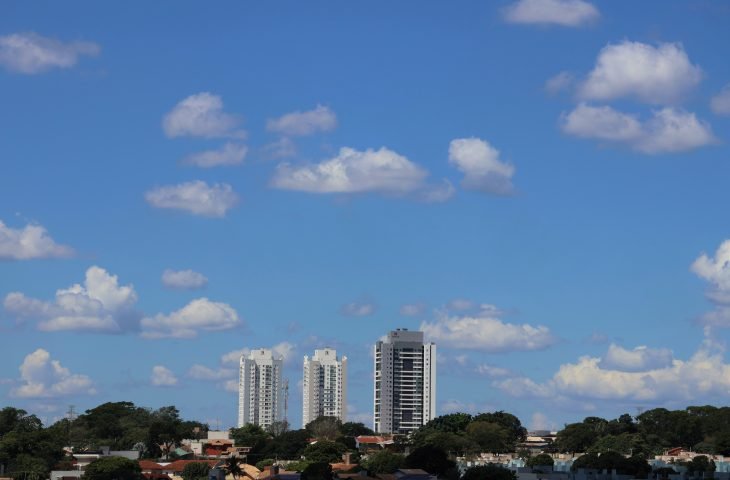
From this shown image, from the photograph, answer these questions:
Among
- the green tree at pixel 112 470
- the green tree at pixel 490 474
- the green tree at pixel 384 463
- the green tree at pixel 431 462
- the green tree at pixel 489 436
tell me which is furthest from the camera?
the green tree at pixel 489 436

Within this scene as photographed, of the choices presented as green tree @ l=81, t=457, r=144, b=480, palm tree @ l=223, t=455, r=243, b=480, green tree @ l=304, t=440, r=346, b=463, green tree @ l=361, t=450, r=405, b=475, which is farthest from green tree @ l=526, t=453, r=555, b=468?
green tree @ l=81, t=457, r=144, b=480

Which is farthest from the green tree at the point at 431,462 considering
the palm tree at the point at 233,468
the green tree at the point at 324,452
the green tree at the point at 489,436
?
the green tree at the point at 489,436

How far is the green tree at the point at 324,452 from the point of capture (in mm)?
115500

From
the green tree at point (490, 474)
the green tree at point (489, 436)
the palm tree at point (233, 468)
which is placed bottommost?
the green tree at point (490, 474)

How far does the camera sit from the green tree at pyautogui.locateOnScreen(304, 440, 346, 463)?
115500 mm

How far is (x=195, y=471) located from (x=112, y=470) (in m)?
11.4

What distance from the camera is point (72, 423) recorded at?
6137 inches

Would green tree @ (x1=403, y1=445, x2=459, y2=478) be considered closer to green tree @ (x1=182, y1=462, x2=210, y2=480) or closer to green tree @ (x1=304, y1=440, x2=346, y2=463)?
green tree @ (x1=304, y1=440, x2=346, y2=463)

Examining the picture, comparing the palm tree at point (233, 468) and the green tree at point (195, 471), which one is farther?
the green tree at point (195, 471)

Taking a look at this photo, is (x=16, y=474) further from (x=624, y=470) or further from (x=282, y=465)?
(x=624, y=470)

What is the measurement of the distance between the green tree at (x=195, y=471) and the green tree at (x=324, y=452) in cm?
1336

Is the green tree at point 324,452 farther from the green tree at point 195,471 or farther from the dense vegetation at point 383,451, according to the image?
the green tree at point 195,471

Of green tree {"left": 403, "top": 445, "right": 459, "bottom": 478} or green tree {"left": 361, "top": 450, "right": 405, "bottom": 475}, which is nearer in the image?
green tree {"left": 403, "top": 445, "right": 459, "bottom": 478}

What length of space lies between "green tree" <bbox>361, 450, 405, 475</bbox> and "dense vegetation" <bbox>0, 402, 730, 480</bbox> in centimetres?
10
